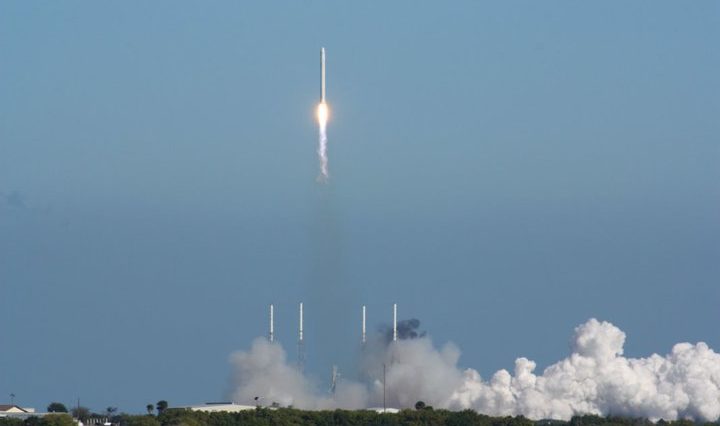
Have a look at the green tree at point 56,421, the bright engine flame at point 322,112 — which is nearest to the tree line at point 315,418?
the green tree at point 56,421

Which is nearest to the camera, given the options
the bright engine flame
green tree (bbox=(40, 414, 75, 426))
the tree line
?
the bright engine flame

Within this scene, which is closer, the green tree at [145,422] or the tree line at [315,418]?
the green tree at [145,422]

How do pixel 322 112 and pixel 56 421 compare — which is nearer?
pixel 322 112

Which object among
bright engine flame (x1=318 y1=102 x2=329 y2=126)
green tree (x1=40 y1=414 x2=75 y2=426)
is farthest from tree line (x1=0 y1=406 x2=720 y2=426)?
bright engine flame (x1=318 y1=102 x2=329 y2=126)

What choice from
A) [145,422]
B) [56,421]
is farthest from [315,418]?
[56,421]

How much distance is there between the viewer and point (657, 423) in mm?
197750

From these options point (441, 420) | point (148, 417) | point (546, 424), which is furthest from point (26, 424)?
point (546, 424)

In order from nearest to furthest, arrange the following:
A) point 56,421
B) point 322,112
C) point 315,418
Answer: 1. point 322,112
2. point 56,421
3. point 315,418

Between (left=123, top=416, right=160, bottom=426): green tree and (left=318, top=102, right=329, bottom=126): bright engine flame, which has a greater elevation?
(left=318, top=102, right=329, bottom=126): bright engine flame

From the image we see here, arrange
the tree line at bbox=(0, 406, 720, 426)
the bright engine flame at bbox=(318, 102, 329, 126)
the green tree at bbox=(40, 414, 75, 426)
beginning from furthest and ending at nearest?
the tree line at bbox=(0, 406, 720, 426)
the green tree at bbox=(40, 414, 75, 426)
the bright engine flame at bbox=(318, 102, 329, 126)

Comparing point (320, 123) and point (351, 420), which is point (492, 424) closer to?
point (351, 420)

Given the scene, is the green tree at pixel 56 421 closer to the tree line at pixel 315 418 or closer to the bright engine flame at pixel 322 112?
the tree line at pixel 315 418

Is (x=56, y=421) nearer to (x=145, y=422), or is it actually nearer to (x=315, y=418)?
(x=145, y=422)

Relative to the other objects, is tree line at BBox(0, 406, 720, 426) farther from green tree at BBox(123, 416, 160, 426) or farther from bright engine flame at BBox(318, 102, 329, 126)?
bright engine flame at BBox(318, 102, 329, 126)
